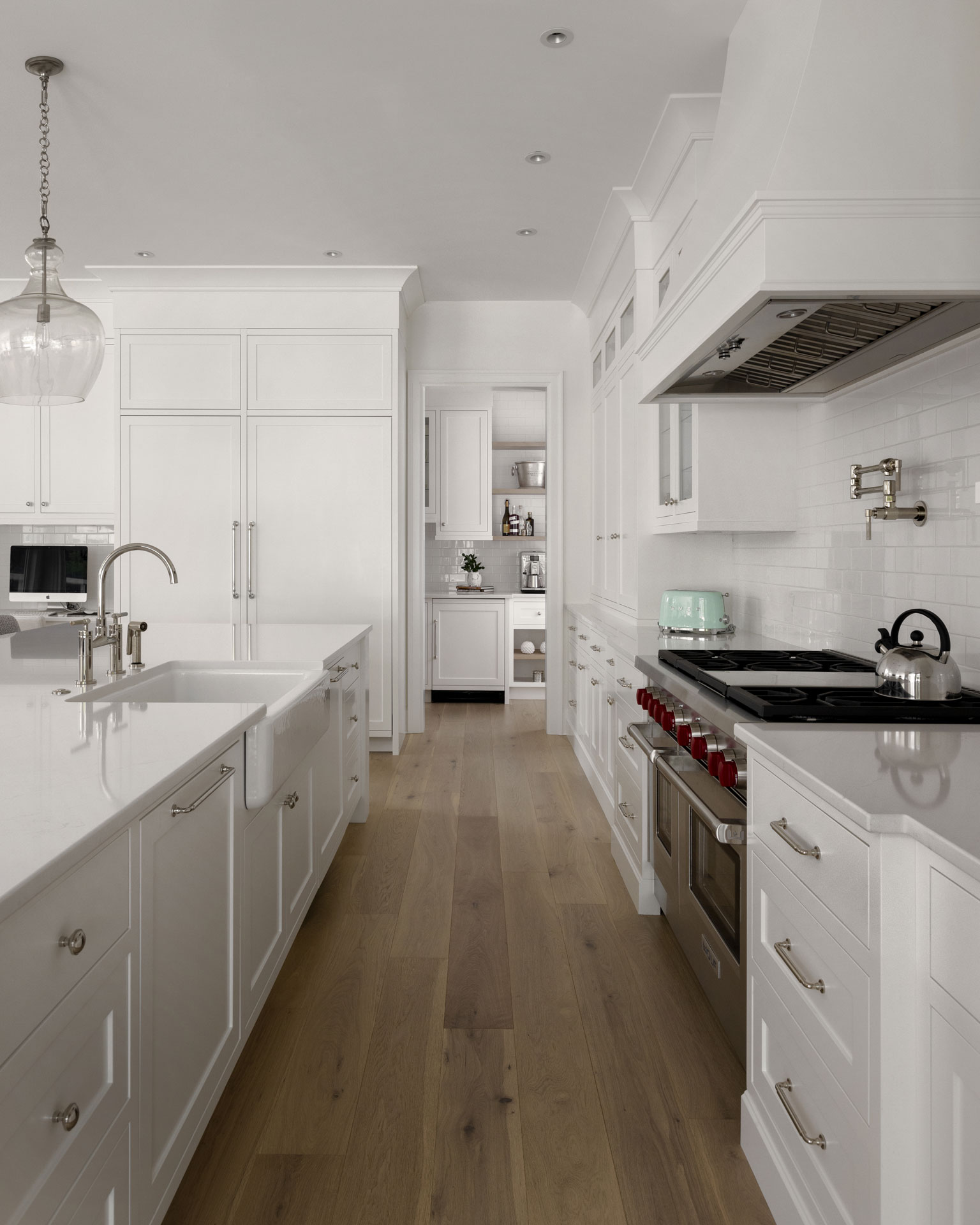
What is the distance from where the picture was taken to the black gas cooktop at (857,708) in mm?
1540

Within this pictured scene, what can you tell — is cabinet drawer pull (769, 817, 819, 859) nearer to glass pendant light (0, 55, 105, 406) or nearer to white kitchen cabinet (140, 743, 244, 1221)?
white kitchen cabinet (140, 743, 244, 1221)

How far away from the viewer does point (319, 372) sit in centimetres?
464

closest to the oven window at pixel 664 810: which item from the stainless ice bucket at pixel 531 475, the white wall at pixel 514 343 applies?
the white wall at pixel 514 343

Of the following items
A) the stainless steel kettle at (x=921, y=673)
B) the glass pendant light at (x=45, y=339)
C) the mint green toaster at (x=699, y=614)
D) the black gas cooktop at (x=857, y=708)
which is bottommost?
the black gas cooktop at (x=857, y=708)

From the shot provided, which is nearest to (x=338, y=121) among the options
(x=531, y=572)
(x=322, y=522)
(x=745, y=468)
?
(x=745, y=468)

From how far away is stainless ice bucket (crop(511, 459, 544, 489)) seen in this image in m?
6.78

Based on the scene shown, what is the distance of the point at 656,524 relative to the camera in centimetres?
338

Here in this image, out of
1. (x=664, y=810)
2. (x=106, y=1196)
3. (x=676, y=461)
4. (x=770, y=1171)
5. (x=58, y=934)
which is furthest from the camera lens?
(x=676, y=461)

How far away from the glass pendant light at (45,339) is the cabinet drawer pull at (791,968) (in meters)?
2.42

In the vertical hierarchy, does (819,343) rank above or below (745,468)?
above

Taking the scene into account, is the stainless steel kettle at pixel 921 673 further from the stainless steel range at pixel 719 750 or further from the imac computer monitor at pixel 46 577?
the imac computer monitor at pixel 46 577

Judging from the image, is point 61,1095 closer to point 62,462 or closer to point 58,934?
point 58,934

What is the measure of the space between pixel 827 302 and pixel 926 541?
2.20 ft

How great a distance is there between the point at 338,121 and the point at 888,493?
2.32 metres
